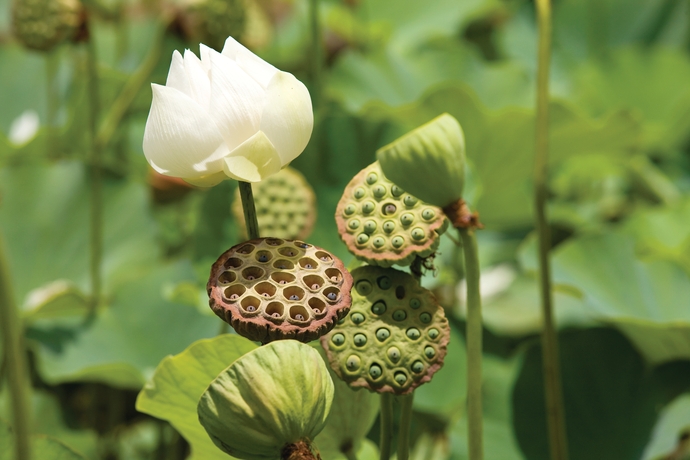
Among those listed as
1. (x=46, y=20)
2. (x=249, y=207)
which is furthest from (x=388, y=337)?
(x=46, y=20)

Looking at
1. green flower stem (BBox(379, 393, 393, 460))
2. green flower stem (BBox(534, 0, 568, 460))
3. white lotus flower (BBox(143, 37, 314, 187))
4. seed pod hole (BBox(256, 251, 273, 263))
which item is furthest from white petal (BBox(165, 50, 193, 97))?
green flower stem (BBox(534, 0, 568, 460))

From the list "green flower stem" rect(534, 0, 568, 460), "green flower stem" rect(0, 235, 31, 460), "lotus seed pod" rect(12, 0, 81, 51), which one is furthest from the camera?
"lotus seed pod" rect(12, 0, 81, 51)

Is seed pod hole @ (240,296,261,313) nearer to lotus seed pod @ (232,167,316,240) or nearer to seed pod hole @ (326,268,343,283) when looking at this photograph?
seed pod hole @ (326,268,343,283)

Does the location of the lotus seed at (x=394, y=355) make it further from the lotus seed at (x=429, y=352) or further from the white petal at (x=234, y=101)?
the white petal at (x=234, y=101)

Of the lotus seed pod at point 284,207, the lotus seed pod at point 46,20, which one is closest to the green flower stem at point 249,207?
the lotus seed pod at point 284,207

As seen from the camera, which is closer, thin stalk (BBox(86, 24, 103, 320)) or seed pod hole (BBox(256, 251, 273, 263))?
seed pod hole (BBox(256, 251, 273, 263))

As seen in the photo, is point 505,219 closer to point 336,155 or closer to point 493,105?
point 493,105
